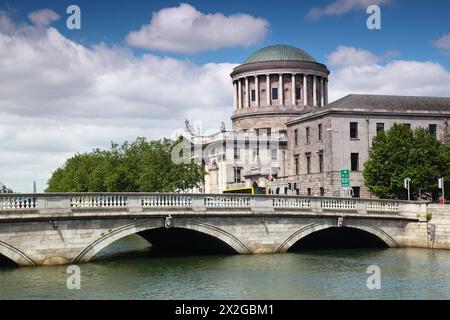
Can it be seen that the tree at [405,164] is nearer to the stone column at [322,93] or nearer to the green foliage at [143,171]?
the green foliage at [143,171]

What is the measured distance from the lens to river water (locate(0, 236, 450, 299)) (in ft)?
103

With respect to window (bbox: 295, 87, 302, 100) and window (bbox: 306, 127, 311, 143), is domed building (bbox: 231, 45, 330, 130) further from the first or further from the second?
window (bbox: 306, 127, 311, 143)

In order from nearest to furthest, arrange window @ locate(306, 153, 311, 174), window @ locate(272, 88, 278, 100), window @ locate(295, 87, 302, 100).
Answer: window @ locate(306, 153, 311, 174) < window @ locate(295, 87, 302, 100) < window @ locate(272, 88, 278, 100)

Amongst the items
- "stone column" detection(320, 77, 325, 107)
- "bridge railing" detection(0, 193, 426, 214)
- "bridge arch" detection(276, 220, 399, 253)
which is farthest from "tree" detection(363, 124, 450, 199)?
"stone column" detection(320, 77, 325, 107)

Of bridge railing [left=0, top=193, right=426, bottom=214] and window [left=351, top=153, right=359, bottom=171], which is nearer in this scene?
bridge railing [left=0, top=193, right=426, bottom=214]

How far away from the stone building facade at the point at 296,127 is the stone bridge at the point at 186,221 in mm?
25825

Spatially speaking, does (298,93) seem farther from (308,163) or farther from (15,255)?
(15,255)

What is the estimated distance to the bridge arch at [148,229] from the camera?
127 ft

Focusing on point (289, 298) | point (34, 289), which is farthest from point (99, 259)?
point (289, 298)

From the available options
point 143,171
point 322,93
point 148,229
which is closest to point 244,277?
point 148,229

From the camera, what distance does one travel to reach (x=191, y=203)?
42.1 metres

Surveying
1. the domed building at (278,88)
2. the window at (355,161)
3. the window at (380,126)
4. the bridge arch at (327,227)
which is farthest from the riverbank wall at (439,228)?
the domed building at (278,88)

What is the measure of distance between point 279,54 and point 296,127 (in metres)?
29.1

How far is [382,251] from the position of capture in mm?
47312
